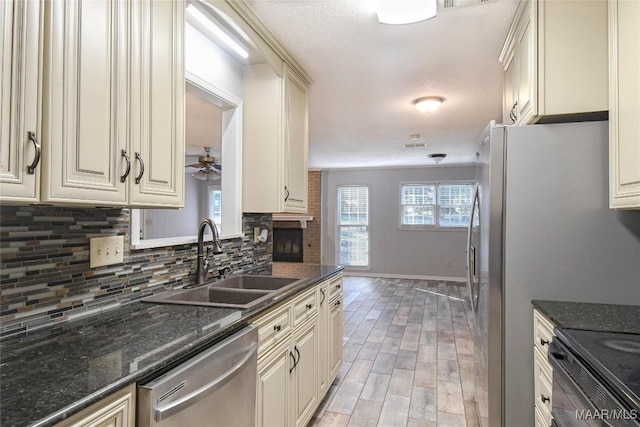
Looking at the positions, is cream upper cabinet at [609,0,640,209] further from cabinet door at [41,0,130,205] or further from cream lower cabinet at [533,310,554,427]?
cabinet door at [41,0,130,205]

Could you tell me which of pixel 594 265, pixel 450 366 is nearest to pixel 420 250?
pixel 450 366

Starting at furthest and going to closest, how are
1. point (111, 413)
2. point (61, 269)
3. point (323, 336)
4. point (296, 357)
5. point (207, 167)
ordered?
1. point (207, 167)
2. point (323, 336)
3. point (296, 357)
4. point (61, 269)
5. point (111, 413)

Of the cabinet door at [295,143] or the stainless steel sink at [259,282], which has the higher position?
the cabinet door at [295,143]

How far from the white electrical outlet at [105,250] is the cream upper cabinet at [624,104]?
2126 millimetres

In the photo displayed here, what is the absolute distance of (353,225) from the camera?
7930 millimetres

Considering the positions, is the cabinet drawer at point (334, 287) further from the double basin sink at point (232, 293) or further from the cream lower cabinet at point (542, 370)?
the cream lower cabinet at point (542, 370)

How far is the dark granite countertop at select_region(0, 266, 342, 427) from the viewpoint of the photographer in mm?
731

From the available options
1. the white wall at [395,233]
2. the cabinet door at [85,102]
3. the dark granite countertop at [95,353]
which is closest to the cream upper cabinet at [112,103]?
the cabinet door at [85,102]

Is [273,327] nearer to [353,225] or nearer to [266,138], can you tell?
[266,138]

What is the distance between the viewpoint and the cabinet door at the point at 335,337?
101 inches

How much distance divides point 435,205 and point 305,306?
5.96 meters

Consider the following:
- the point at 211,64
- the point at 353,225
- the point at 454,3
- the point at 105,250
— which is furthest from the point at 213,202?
the point at 454,3

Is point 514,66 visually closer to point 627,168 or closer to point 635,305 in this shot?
point 627,168

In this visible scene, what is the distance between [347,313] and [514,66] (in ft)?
11.9
